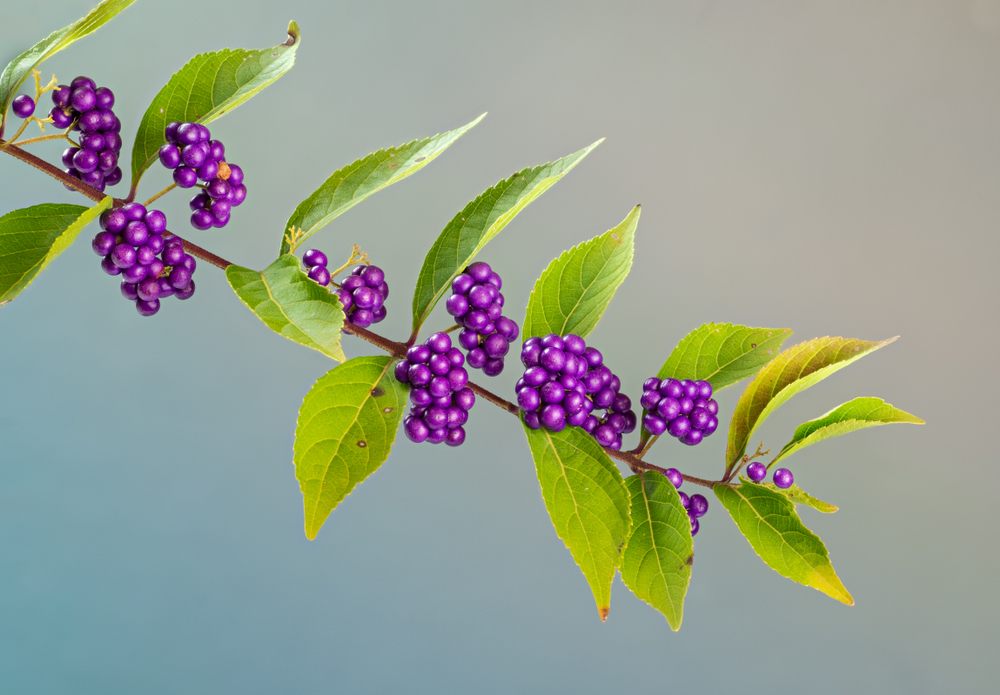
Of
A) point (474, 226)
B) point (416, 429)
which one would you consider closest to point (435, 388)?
point (416, 429)

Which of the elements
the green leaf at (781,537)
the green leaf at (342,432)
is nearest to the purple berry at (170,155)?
the green leaf at (342,432)

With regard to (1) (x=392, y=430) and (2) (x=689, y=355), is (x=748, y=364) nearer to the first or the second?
(2) (x=689, y=355)

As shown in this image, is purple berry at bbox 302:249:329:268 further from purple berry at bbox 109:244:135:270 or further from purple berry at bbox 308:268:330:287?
purple berry at bbox 109:244:135:270

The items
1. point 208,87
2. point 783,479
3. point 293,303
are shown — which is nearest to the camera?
point 293,303

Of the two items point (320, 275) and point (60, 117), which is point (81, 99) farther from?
point (320, 275)

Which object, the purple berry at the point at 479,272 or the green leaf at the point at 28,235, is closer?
the green leaf at the point at 28,235

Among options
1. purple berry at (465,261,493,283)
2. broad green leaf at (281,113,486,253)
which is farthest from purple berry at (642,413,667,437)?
broad green leaf at (281,113,486,253)

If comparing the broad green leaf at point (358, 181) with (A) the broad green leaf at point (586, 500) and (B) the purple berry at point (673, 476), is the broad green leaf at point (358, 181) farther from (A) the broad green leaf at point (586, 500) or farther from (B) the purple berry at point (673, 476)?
(B) the purple berry at point (673, 476)
